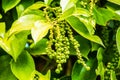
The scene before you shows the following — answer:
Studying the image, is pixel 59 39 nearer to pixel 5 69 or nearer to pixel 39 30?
pixel 39 30

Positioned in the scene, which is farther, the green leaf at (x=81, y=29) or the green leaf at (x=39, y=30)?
A: the green leaf at (x=81, y=29)

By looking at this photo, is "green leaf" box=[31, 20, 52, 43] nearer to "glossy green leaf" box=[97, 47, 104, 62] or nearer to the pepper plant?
the pepper plant

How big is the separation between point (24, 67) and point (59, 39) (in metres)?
0.15

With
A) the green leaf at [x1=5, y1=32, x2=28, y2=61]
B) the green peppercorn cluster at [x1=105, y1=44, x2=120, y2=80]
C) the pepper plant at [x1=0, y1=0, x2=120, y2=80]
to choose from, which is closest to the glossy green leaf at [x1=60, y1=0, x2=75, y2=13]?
the pepper plant at [x1=0, y1=0, x2=120, y2=80]

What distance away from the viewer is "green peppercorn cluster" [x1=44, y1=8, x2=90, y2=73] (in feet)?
2.64

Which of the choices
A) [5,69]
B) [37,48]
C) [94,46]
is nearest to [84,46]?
[94,46]

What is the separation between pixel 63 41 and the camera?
848 millimetres

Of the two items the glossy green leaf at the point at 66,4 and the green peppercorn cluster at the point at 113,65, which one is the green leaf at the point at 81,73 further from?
the glossy green leaf at the point at 66,4

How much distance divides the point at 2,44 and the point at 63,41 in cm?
17

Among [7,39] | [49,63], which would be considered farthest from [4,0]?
[49,63]

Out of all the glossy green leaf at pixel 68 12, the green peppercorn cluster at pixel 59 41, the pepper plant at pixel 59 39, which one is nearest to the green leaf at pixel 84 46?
the pepper plant at pixel 59 39

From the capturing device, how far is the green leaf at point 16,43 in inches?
32.6

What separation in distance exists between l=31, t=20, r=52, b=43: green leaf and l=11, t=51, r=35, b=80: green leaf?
137 millimetres

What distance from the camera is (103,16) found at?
0.94 metres
